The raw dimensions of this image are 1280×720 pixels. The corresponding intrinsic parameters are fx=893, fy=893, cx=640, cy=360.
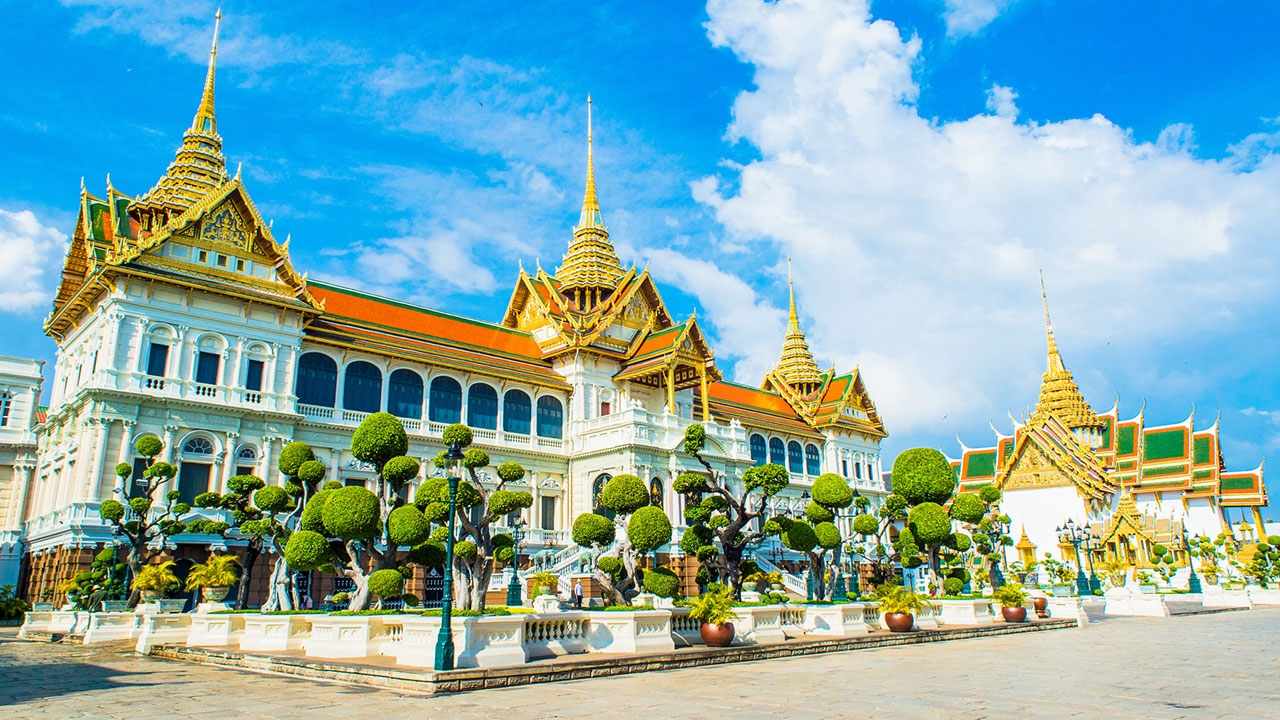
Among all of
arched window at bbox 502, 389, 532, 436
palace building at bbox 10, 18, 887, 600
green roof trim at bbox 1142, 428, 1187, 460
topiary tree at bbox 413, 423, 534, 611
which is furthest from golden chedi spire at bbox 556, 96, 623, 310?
green roof trim at bbox 1142, 428, 1187, 460

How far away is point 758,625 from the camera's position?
20.2 meters

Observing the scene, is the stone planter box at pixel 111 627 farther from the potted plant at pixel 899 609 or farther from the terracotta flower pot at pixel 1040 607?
the terracotta flower pot at pixel 1040 607

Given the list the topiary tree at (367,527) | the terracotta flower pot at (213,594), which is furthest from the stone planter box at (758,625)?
the terracotta flower pot at (213,594)

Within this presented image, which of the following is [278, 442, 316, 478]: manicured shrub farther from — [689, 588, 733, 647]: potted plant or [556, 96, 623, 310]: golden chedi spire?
[556, 96, 623, 310]: golden chedi spire

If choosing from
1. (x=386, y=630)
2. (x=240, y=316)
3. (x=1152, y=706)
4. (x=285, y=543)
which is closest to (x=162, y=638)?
(x=285, y=543)

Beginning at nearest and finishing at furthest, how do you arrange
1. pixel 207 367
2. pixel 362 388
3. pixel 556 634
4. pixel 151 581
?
pixel 556 634
pixel 151 581
pixel 207 367
pixel 362 388

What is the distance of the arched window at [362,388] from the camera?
111 feet

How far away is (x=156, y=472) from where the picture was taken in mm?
23531

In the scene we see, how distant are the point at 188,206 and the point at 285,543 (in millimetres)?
19531

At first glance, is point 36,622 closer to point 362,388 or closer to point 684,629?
point 362,388

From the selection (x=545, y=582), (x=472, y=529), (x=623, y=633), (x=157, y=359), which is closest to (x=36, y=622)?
(x=157, y=359)

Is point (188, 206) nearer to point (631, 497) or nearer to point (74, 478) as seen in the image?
point (74, 478)

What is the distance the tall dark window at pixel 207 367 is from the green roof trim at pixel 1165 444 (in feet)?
188

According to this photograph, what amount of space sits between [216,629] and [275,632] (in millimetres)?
2445
